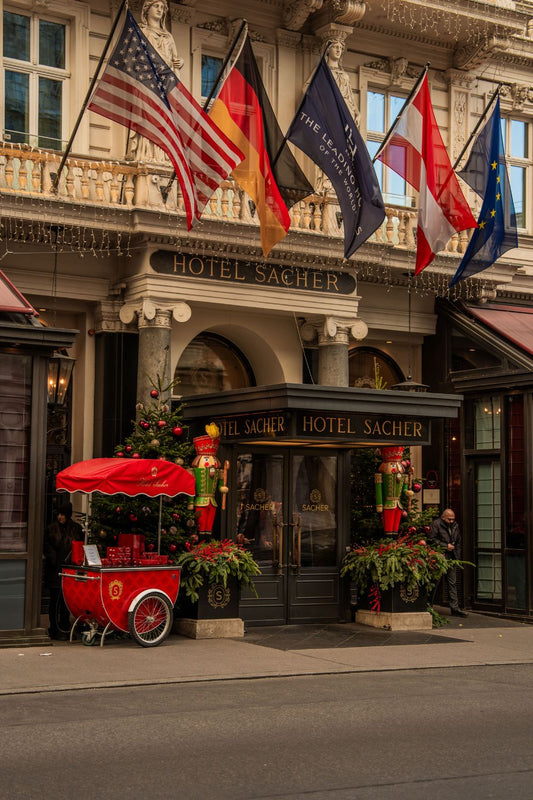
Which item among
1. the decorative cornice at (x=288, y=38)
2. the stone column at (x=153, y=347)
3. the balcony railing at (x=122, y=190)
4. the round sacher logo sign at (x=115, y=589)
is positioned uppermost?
the decorative cornice at (x=288, y=38)

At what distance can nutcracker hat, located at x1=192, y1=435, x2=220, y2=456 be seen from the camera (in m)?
17.3

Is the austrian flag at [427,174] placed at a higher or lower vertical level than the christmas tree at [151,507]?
higher

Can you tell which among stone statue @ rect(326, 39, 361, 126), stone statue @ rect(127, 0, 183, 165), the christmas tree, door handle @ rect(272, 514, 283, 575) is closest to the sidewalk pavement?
door handle @ rect(272, 514, 283, 575)

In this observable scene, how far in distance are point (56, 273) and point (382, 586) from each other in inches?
279

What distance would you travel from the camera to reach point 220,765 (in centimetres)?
865

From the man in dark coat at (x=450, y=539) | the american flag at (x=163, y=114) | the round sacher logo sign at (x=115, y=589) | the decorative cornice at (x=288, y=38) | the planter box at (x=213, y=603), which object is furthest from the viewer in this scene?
the decorative cornice at (x=288, y=38)

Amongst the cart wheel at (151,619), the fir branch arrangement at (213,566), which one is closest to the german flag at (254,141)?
the fir branch arrangement at (213,566)

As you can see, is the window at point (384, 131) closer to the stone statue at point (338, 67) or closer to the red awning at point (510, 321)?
the stone statue at point (338, 67)

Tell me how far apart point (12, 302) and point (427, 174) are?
720 cm

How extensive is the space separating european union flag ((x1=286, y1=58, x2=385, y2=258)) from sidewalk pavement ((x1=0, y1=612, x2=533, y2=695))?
5.79m

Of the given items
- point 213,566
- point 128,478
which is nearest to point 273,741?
point 128,478

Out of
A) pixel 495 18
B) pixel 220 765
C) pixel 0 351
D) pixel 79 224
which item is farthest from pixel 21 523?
pixel 495 18

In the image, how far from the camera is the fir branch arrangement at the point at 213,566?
16547mm

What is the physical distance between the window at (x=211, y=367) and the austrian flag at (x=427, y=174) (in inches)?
172
